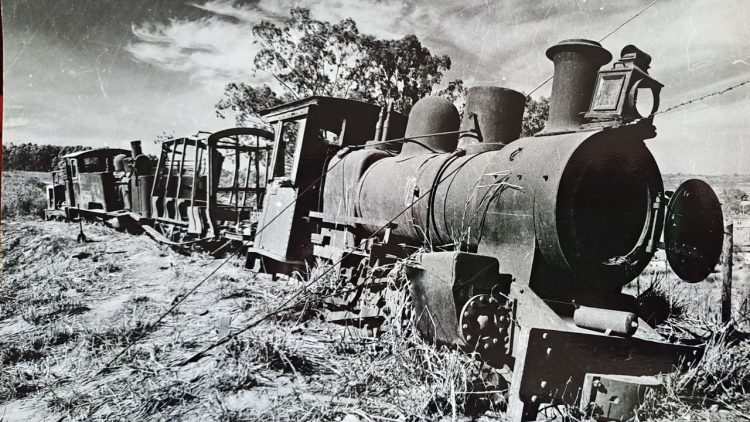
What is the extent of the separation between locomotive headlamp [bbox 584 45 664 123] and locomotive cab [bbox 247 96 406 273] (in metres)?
3.14

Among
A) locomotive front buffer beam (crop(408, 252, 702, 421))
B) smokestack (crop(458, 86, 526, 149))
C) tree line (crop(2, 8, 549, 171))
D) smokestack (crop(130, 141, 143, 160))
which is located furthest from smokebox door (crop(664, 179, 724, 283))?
smokestack (crop(130, 141, 143, 160))

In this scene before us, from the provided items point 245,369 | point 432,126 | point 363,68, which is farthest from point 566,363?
point 363,68

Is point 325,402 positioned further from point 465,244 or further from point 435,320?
point 465,244

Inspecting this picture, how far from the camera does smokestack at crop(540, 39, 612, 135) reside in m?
3.22

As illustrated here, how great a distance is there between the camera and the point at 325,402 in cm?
286

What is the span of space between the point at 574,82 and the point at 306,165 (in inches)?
142

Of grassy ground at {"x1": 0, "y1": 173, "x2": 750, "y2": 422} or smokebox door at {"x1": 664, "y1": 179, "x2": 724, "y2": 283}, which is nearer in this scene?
grassy ground at {"x1": 0, "y1": 173, "x2": 750, "y2": 422}

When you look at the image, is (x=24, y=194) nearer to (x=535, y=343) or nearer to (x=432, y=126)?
(x=432, y=126)

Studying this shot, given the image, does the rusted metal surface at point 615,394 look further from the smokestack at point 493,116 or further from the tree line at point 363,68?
the tree line at point 363,68

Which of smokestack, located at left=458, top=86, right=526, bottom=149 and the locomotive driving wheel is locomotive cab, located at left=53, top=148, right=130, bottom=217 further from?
the locomotive driving wheel

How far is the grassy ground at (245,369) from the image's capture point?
2773 millimetres

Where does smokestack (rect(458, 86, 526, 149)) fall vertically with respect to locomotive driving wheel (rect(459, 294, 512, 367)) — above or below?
above

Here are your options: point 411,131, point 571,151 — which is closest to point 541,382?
point 571,151

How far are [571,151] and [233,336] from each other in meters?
2.84
